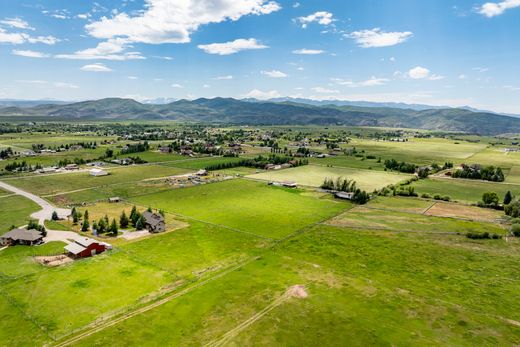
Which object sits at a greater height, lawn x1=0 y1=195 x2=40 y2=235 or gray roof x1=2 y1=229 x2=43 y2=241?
gray roof x1=2 y1=229 x2=43 y2=241

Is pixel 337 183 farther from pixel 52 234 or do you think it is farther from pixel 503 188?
pixel 52 234

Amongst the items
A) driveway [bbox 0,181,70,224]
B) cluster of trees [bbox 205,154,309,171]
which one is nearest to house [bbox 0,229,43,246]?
driveway [bbox 0,181,70,224]

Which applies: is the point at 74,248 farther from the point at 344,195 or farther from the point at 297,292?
the point at 344,195

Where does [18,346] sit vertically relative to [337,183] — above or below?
below

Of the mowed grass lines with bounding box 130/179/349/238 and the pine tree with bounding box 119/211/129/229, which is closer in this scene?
the pine tree with bounding box 119/211/129/229

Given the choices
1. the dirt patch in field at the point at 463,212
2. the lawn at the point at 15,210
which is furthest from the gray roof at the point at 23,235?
the dirt patch in field at the point at 463,212

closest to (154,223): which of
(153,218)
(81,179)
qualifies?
(153,218)

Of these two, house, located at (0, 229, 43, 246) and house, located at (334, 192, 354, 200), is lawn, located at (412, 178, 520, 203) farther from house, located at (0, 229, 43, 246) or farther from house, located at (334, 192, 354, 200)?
house, located at (0, 229, 43, 246)

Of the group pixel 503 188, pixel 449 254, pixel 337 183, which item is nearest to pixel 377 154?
pixel 503 188
